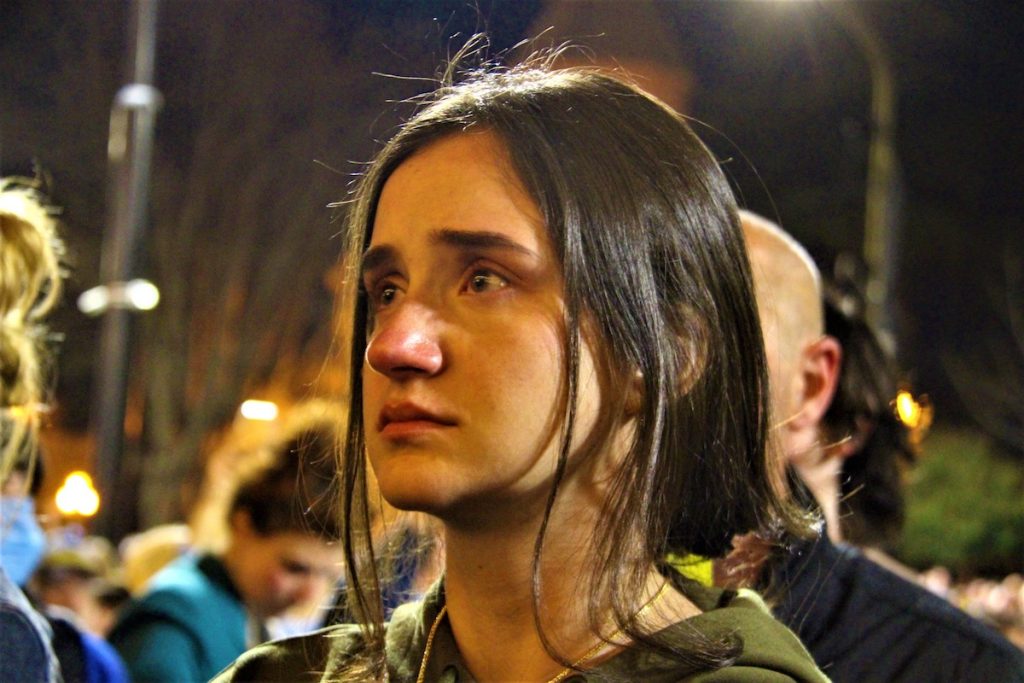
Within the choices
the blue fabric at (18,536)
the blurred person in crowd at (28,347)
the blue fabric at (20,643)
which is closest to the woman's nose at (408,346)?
the blue fabric at (20,643)

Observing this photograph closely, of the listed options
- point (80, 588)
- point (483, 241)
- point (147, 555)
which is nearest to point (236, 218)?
point (483, 241)

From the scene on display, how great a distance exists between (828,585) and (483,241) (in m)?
1.06

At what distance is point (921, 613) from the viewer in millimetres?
2156

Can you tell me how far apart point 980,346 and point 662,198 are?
497cm

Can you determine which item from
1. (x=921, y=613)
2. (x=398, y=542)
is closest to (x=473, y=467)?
(x=398, y=542)

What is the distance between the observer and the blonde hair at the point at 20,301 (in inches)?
75.4

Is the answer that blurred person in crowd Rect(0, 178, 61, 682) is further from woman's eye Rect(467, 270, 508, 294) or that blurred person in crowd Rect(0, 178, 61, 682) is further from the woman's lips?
woman's eye Rect(467, 270, 508, 294)

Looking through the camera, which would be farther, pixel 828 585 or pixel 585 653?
pixel 828 585

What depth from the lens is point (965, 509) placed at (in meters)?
5.67

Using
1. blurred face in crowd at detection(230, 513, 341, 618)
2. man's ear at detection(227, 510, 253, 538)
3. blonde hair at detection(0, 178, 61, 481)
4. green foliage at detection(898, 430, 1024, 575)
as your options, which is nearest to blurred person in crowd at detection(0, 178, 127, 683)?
blonde hair at detection(0, 178, 61, 481)

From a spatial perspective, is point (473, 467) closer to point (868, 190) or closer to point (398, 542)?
point (398, 542)

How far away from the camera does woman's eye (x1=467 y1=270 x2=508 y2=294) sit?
4.84ft

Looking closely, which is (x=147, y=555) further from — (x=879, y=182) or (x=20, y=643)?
(x=20, y=643)

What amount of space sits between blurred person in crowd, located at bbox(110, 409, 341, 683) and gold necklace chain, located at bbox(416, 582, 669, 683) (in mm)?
375
